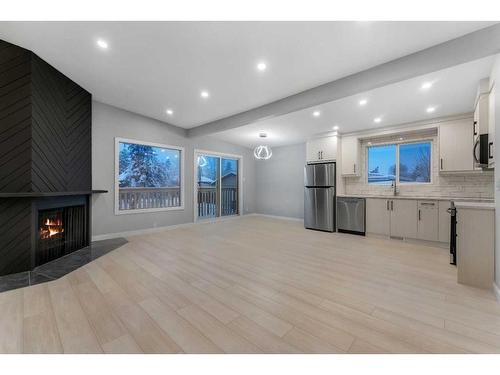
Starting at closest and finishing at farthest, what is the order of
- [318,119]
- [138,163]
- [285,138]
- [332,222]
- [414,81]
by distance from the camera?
1. [414,81]
2. [318,119]
3. [138,163]
4. [332,222]
5. [285,138]

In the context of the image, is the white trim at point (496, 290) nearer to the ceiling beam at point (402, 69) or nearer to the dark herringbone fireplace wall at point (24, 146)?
the ceiling beam at point (402, 69)

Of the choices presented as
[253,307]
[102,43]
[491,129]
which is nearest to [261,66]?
[102,43]

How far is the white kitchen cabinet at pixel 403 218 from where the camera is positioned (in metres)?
3.92

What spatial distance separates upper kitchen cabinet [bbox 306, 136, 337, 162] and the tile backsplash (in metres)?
0.76

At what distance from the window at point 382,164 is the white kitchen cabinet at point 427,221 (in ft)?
3.57

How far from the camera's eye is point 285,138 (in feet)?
19.4

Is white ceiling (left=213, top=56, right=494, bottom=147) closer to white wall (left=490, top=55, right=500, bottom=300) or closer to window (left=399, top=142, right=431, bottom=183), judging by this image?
white wall (left=490, top=55, right=500, bottom=300)

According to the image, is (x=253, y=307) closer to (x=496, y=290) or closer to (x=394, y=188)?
(x=496, y=290)

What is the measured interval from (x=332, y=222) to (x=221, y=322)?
13.2ft

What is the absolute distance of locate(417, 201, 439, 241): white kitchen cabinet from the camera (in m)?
3.70

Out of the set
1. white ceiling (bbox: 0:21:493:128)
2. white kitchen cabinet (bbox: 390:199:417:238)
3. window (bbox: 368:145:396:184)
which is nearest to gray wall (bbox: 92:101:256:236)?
white ceiling (bbox: 0:21:493:128)

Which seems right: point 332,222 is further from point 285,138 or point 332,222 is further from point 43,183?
point 43,183

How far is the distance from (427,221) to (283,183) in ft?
12.9
